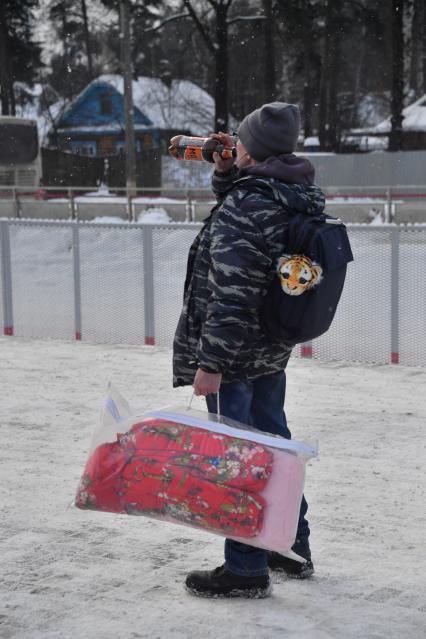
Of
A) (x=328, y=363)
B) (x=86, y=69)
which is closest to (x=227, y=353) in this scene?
(x=328, y=363)

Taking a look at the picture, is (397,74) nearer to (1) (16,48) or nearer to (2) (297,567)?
(1) (16,48)

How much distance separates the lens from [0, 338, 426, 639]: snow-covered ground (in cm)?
375

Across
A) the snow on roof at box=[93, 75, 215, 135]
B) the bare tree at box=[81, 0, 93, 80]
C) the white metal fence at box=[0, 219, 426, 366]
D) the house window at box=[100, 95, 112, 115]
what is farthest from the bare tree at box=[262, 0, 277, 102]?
the white metal fence at box=[0, 219, 426, 366]

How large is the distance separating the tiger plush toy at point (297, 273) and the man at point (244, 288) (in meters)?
0.05

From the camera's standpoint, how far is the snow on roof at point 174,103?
52.7 meters

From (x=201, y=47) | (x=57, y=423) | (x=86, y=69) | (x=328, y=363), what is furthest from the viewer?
(x=86, y=69)

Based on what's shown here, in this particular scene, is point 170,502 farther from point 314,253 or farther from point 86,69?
point 86,69

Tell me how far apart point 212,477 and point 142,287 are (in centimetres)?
626

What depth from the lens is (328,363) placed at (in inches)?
350

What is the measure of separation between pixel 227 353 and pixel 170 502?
0.51 meters

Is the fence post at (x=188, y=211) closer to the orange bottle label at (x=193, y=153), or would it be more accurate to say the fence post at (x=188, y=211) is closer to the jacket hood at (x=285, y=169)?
the orange bottle label at (x=193, y=153)

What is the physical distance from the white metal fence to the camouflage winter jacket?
4.90 m

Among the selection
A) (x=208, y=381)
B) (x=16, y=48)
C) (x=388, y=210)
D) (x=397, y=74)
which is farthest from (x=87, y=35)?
(x=208, y=381)

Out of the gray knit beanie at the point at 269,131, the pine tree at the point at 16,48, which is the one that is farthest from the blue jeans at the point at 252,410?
the pine tree at the point at 16,48
